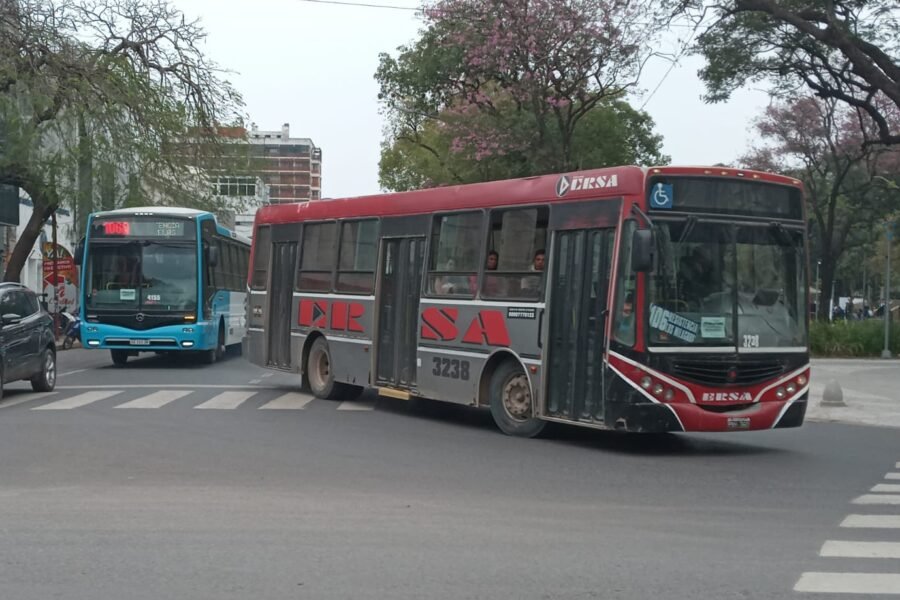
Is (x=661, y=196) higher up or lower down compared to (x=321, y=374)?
higher up

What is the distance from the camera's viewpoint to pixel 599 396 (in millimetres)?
13164

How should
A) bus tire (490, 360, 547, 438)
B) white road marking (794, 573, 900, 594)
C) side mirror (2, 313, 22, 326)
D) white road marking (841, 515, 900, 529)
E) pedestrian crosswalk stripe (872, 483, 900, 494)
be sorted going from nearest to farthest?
white road marking (794, 573, 900, 594)
white road marking (841, 515, 900, 529)
pedestrian crosswalk stripe (872, 483, 900, 494)
bus tire (490, 360, 547, 438)
side mirror (2, 313, 22, 326)

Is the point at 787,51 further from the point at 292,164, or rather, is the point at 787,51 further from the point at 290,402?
the point at 292,164

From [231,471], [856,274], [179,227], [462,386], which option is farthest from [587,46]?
[856,274]

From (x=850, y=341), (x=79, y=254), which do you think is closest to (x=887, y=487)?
(x=79, y=254)

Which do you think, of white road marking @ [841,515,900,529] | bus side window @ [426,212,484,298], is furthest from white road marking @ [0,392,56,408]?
white road marking @ [841,515,900,529]

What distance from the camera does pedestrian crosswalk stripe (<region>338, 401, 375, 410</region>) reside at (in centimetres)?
1835

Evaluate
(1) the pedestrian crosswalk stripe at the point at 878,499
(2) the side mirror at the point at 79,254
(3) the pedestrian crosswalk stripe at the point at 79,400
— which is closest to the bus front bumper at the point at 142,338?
(2) the side mirror at the point at 79,254

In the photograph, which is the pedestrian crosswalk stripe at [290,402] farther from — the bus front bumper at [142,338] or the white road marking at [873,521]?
the white road marking at [873,521]

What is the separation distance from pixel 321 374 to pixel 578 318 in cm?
695

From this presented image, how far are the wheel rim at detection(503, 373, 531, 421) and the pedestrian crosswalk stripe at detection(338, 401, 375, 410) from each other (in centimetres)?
392

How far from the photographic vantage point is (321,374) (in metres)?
19.5

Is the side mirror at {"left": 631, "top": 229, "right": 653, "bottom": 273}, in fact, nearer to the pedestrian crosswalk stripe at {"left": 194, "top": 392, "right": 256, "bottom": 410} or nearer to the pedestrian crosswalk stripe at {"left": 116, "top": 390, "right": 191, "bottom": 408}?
the pedestrian crosswalk stripe at {"left": 194, "top": 392, "right": 256, "bottom": 410}

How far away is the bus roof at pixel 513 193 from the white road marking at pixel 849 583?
241 inches
